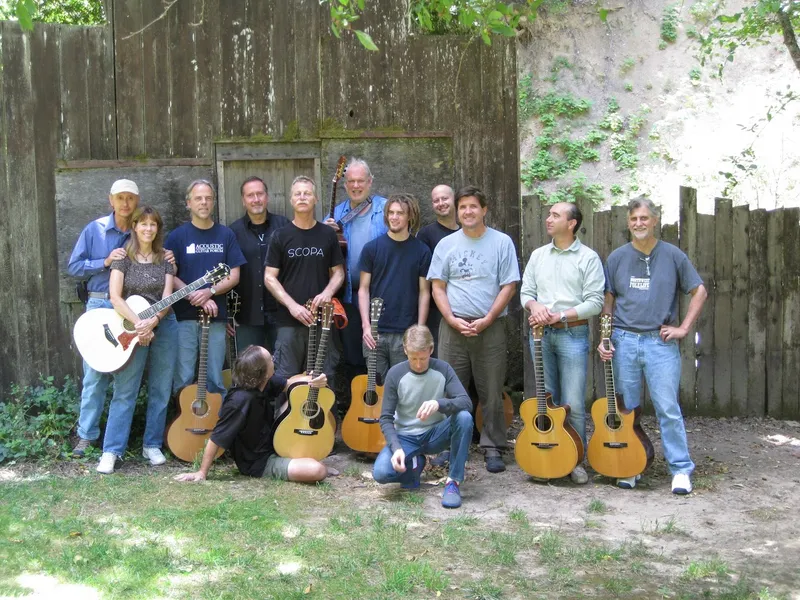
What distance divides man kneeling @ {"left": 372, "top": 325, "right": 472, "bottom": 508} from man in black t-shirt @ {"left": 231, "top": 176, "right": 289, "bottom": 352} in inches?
68.9

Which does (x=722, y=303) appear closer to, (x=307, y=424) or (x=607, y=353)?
(x=607, y=353)

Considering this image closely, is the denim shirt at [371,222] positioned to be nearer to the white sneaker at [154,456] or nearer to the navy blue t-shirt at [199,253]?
the navy blue t-shirt at [199,253]

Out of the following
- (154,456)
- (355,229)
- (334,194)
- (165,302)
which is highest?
(334,194)

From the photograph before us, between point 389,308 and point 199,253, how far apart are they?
5.09 feet

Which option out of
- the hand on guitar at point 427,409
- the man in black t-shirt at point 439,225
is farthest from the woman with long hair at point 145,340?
the hand on guitar at point 427,409

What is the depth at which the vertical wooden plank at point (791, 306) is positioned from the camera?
7492mm

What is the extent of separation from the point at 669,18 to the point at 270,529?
41.1 feet

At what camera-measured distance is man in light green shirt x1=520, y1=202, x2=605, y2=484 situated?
600cm

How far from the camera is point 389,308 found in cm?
656

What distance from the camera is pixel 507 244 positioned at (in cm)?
639

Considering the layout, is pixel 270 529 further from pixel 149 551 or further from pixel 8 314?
pixel 8 314

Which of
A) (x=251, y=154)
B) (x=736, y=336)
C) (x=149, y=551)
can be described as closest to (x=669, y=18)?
(x=736, y=336)

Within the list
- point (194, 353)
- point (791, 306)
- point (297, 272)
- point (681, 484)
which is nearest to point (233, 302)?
point (194, 353)

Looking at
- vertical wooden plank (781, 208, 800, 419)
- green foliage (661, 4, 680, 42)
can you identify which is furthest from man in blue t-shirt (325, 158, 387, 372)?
green foliage (661, 4, 680, 42)
